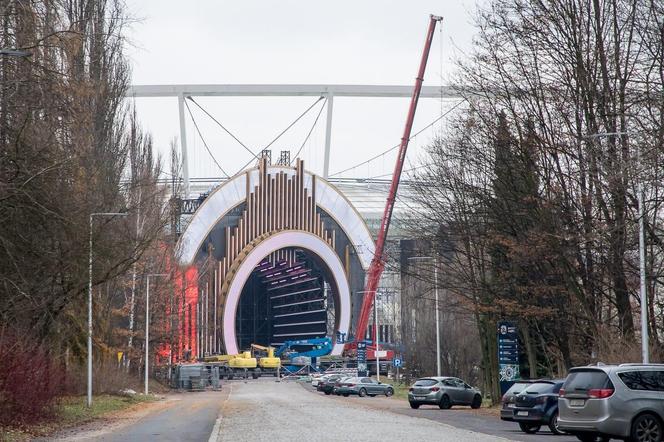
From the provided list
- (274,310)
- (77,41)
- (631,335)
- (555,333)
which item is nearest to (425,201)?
(555,333)

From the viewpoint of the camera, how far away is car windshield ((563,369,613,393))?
21562mm

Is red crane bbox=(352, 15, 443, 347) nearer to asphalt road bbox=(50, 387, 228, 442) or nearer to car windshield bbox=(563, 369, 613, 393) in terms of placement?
asphalt road bbox=(50, 387, 228, 442)

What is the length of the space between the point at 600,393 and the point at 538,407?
8528 millimetres

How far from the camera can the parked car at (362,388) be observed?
6594 centimetres

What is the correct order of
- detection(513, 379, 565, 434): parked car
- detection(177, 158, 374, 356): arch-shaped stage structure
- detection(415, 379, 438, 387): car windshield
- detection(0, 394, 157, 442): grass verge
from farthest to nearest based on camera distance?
detection(177, 158, 374, 356): arch-shaped stage structure, detection(415, 379, 438, 387): car windshield, detection(513, 379, 565, 434): parked car, detection(0, 394, 157, 442): grass verge

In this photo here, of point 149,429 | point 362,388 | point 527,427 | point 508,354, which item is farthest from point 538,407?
point 362,388

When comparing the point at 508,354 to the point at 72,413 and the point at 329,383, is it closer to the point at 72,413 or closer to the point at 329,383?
the point at 72,413

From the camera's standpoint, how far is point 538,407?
2977cm

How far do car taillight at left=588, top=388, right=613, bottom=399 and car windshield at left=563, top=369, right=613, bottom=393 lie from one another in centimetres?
7

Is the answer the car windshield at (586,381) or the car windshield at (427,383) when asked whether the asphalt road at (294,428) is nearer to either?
the car windshield at (586,381)

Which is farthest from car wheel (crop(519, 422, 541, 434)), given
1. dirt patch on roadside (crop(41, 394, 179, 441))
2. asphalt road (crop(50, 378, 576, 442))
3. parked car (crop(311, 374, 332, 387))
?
parked car (crop(311, 374, 332, 387))

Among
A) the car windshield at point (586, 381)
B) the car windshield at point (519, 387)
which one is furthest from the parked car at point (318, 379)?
the car windshield at point (586, 381)

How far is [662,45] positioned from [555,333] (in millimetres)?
15700

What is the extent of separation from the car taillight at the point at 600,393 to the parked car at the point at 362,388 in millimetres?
44705
